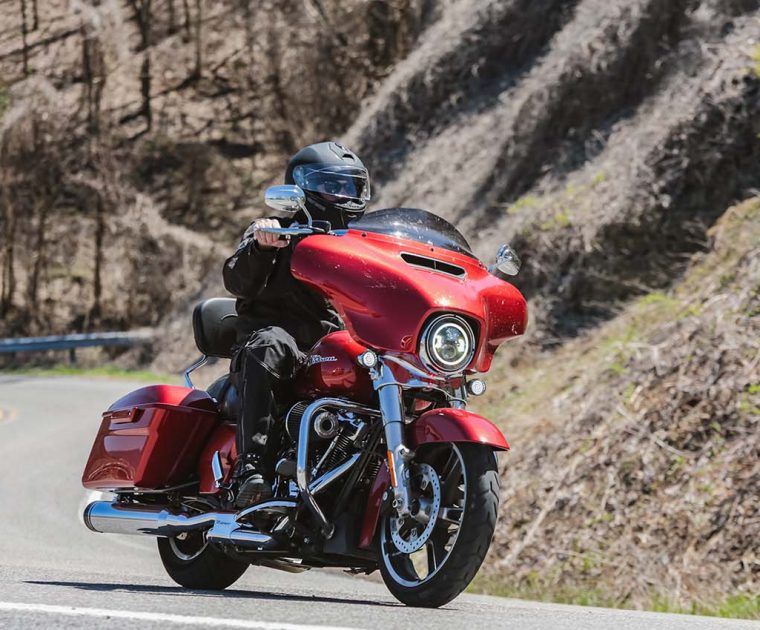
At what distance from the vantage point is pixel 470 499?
5.25 meters

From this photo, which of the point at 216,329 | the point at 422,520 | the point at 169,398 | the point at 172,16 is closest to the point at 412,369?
the point at 422,520

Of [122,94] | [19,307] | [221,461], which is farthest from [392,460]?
[122,94]

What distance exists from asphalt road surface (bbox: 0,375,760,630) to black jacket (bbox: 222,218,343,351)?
1382 mm

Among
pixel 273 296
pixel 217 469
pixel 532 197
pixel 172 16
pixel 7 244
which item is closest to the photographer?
pixel 273 296

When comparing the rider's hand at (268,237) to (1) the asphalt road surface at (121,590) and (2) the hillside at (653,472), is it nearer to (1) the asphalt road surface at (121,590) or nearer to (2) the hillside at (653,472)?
(1) the asphalt road surface at (121,590)

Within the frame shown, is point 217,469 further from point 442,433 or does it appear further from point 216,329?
point 442,433

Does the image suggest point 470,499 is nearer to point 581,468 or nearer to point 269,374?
point 269,374

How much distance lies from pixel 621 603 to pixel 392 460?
9.89 ft

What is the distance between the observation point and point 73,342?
27.9 metres

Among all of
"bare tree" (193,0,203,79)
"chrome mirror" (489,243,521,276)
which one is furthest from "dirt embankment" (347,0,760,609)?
"bare tree" (193,0,203,79)

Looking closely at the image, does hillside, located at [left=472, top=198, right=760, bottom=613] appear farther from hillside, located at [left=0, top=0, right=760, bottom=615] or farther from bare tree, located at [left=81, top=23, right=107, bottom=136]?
bare tree, located at [left=81, top=23, right=107, bottom=136]

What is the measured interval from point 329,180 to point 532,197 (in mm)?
10088

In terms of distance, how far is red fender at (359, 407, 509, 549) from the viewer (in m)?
5.30

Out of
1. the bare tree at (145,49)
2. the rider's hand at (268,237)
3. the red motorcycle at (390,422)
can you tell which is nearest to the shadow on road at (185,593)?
the red motorcycle at (390,422)
